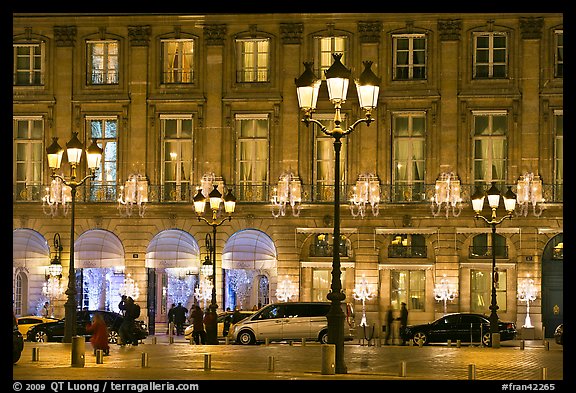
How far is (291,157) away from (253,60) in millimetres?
4359

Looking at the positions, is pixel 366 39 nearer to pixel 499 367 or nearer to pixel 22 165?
pixel 22 165

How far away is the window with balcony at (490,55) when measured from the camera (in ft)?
179

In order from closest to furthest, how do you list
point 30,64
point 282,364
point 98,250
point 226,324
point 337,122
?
point 337,122 → point 282,364 → point 226,324 → point 98,250 → point 30,64

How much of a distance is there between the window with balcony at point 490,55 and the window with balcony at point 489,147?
1.66 meters

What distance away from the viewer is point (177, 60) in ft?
184

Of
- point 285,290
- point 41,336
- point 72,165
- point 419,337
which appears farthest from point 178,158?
point 72,165

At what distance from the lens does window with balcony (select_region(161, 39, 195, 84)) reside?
184 feet

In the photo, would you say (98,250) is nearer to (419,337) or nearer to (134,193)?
(134,193)

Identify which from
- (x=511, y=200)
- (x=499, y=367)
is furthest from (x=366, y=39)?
(x=499, y=367)

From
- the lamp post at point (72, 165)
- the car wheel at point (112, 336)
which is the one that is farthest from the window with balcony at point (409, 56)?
the lamp post at point (72, 165)

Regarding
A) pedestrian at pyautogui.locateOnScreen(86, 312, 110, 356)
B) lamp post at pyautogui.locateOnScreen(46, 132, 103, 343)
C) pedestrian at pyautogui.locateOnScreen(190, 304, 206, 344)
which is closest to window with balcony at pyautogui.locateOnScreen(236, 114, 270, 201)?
pedestrian at pyautogui.locateOnScreen(190, 304, 206, 344)

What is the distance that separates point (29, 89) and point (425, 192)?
16986 mm
